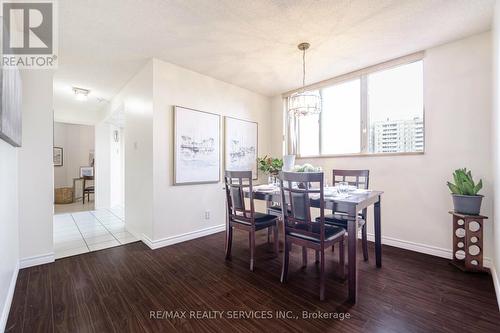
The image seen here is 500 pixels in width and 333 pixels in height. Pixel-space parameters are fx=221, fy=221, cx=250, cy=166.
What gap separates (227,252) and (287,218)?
967 millimetres

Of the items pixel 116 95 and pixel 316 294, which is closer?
pixel 316 294

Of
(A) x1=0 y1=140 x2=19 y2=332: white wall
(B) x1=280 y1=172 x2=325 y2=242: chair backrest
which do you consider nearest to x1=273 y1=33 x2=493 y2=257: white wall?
(B) x1=280 y1=172 x2=325 y2=242: chair backrest

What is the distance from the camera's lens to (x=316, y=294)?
1869mm

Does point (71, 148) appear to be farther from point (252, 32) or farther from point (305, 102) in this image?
point (305, 102)

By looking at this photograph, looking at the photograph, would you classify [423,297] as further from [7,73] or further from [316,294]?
[7,73]

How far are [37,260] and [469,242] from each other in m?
4.55

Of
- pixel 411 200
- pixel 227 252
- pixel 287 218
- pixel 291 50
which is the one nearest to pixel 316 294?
pixel 287 218

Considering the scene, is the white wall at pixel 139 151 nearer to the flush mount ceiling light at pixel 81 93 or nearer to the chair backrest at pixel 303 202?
the flush mount ceiling light at pixel 81 93

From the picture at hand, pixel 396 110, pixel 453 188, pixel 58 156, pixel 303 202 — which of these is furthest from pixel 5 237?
pixel 58 156

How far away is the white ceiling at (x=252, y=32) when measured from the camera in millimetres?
1984

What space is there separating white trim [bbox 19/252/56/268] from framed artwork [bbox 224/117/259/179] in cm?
248

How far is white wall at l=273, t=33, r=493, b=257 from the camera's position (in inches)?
93.4

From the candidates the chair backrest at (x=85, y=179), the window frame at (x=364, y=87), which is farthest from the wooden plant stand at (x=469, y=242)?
the chair backrest at (x=85, y=179)

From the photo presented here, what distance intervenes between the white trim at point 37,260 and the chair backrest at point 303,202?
2661 mm
